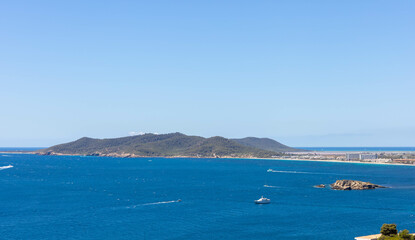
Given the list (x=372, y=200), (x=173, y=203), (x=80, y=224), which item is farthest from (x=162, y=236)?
(x=372, y=200)

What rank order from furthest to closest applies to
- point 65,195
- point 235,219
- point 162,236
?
point 65,195 → point 235,219 → point 162,236

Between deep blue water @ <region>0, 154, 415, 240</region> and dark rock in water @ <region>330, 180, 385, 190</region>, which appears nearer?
deep blue water @ <region>0, 154, 415, 240</region>

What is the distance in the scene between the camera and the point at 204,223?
4008 inches

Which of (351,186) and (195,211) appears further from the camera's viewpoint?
(351,186)

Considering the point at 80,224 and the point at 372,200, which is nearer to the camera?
the point at 80,224

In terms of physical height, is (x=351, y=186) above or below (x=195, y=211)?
above

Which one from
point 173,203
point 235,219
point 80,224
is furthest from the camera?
point 173,203

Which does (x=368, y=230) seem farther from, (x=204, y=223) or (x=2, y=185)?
(x=2, y=185)

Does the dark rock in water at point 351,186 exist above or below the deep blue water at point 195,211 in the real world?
above

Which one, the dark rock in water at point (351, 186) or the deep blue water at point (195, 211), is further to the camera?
the dark rock in water at point (351, 186)

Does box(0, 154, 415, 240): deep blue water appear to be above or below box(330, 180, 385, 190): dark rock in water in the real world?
below

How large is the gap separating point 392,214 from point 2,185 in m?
155

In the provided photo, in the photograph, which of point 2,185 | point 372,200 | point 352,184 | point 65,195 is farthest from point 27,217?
point 352,184

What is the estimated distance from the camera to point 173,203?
131 m
